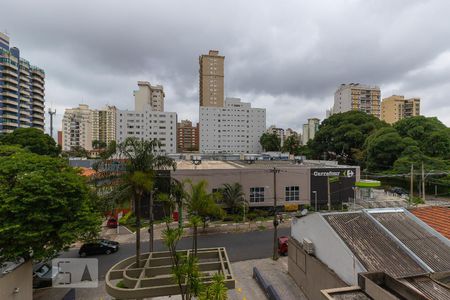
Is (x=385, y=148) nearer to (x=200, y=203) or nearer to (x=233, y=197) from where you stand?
(x=233, y=197)

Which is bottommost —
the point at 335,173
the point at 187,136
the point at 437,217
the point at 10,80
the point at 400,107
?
the point at 437,217

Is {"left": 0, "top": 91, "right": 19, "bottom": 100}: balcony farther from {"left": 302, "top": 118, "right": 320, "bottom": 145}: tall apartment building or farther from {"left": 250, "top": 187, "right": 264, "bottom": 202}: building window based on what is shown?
{"left": 302, "top": 118, "right": 320, "bottom": 145}: tall apartment building

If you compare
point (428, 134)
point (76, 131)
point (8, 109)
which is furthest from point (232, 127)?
point (76, 131)

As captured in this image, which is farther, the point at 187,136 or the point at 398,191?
the point at 187,136

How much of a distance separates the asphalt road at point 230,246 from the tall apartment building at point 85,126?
103734 millimetres

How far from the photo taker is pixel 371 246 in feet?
32.4

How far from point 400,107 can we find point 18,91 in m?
129

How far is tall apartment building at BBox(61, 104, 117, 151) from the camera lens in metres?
117

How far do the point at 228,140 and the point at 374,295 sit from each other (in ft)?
303

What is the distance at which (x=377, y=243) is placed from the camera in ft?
33.0

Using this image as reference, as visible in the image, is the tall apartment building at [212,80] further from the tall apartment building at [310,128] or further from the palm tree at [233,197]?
the palm tree at [233,197]

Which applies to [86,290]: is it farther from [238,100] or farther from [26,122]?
[238,100]

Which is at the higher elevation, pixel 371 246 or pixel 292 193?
pixel 371 246

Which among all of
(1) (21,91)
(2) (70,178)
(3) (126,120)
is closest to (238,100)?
(3) (126,120)
